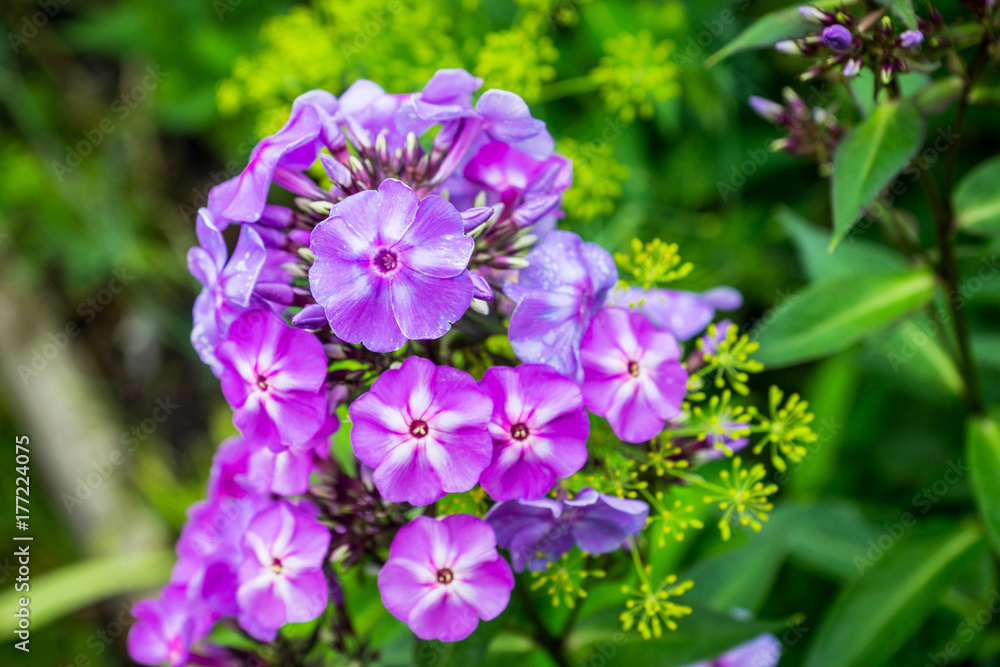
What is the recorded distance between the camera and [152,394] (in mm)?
4762

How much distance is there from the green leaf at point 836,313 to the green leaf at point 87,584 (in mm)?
3166

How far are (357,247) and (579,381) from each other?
435 millimetres

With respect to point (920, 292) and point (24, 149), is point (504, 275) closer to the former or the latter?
point (920, 292)

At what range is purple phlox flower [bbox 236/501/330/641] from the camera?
137cm

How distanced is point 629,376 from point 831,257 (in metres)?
1.39

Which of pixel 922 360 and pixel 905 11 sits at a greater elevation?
pixel 905 11

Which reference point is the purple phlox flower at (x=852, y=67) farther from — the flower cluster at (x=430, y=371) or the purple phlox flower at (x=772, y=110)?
the flower cluster at (x=430, y=371)

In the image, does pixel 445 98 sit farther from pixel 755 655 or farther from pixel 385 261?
pixel 755 655

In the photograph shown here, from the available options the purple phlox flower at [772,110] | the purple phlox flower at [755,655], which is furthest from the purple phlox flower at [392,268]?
the purple phlox flower at [755,655]

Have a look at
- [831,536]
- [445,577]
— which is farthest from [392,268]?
[831,536]

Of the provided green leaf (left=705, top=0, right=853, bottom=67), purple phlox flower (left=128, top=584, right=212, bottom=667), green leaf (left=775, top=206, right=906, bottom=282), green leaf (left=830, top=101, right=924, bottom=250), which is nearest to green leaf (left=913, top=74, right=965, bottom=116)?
green leaf (left=830, top=101, right=924, bottom=250)

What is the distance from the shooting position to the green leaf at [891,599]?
1.99m

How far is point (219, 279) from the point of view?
4.46 feet

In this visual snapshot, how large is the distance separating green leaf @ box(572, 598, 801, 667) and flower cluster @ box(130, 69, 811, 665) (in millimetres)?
275
